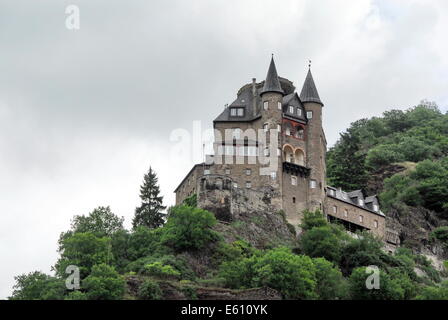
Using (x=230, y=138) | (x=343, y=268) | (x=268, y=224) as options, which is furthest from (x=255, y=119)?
(x=343, y=268)

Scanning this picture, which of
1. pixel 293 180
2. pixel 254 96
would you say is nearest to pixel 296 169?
pixel 293 180

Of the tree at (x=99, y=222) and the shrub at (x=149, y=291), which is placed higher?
the tree at (x=99, y=222)

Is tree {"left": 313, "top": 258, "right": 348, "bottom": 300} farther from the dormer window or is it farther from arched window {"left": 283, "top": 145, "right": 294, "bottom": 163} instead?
the dormer window

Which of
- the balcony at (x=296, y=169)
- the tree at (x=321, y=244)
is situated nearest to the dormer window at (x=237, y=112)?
the balcony at (x=296, y=169)

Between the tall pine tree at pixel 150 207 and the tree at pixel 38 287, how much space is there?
1889 centimetres

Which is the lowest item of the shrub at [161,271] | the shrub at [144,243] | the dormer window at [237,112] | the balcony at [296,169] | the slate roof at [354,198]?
the shrub at [161,271]

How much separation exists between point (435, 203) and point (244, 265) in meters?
48.3

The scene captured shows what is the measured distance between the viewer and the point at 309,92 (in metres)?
94.6

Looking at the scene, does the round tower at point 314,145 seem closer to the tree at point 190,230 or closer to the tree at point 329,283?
the tree at point 190,230

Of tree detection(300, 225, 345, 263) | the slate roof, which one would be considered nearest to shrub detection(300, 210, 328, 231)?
tree detection(300, 225, 345, 263)

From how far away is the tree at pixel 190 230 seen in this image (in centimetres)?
7594

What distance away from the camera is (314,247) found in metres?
80.1

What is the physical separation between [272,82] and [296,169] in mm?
9304
